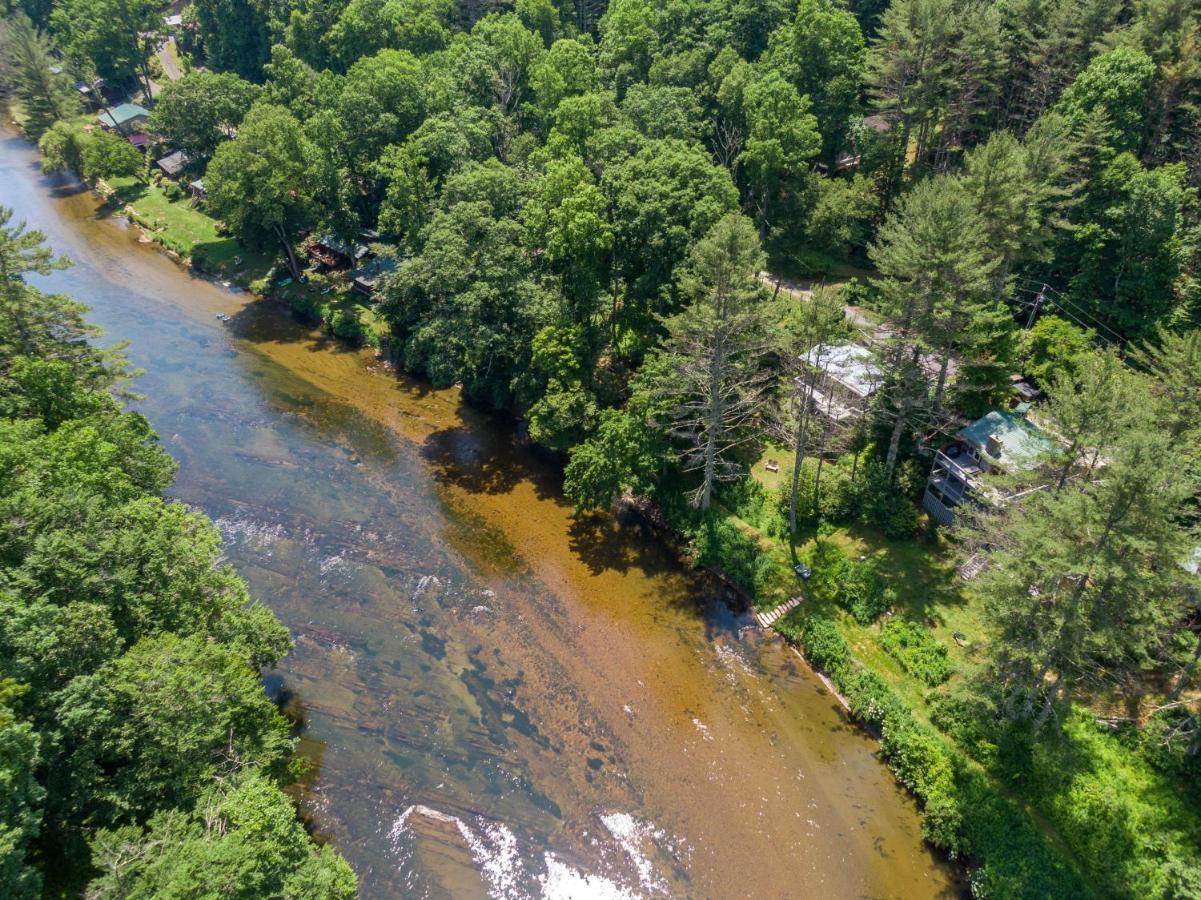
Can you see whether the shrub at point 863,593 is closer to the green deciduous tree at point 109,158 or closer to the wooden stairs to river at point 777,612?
the wooden stairs to river at point 777,612

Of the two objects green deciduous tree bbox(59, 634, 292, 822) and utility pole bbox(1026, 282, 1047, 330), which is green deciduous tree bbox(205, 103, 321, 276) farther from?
utility pole bbox(1026, 282, 1047, 330)

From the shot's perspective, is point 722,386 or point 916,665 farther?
point 722,386

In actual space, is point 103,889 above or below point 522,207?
below

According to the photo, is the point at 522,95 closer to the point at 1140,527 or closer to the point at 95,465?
the point at 95,465

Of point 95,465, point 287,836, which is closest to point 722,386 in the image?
point 287,836

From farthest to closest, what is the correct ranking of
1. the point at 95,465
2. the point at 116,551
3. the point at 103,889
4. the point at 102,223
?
1. the point at 102,223
2. the point at 95,465
3. the point at 116,551
4. the point at 103,889

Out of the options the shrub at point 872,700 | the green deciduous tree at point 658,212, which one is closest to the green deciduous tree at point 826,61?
the green deciduous tree at point 658,212

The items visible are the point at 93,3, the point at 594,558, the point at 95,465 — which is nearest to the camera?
the point at 95,465
